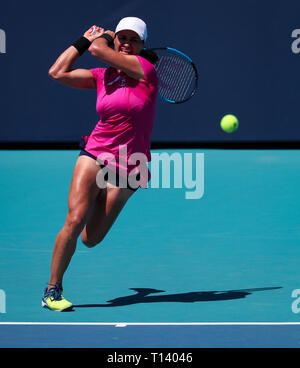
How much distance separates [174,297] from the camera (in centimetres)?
519

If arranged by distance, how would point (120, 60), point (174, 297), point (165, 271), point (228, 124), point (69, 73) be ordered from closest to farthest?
point (120, 60), point (69, 73), point (174, 297), point (165, 271), point (228, 124)

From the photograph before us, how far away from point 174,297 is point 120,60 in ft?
4.97

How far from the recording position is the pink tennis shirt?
489cm

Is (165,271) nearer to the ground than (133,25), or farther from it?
nearer to the ground

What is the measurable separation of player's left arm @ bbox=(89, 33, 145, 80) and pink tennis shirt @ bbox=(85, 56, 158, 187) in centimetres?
4

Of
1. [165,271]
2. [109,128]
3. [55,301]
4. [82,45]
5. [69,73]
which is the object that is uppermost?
[82,45]

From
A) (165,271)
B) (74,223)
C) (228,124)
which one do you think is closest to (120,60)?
(74,223)

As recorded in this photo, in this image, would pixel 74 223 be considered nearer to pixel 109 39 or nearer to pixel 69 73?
pixel 69 73

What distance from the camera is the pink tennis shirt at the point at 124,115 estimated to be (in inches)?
193

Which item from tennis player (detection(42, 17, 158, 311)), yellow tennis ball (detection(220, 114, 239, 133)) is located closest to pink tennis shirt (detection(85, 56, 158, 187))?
tennis player (detection(42, 17, 158, 311))

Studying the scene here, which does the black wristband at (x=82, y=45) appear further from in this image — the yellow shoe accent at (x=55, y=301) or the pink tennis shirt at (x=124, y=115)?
the yellow shoe accent at (x=55, y=301)

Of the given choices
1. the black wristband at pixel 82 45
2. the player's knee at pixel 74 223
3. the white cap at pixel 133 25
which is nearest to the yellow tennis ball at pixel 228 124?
the black wristband at pixel 82 45

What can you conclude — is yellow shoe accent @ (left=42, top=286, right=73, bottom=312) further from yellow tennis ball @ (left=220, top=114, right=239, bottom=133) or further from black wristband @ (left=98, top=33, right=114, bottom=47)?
yellow tennis ball @ (left=220, top=114, right=239, bottom=133)

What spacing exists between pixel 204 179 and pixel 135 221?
10.6 feet
